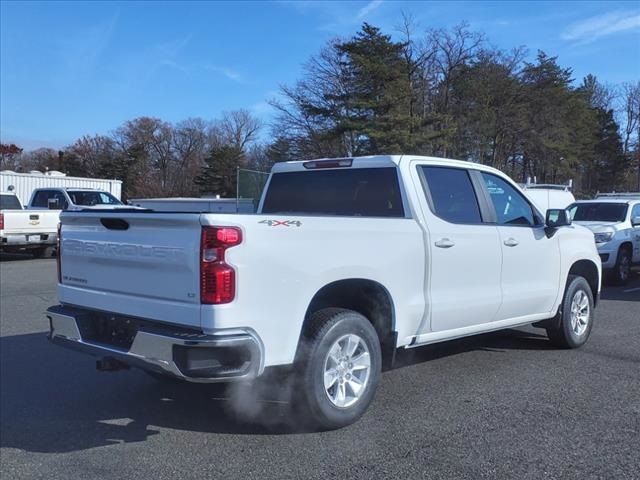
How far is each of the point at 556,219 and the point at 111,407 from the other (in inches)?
184

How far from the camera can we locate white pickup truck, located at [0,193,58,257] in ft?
58.0

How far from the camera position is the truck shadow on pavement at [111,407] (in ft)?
15.0

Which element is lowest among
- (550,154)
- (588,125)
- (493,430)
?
(493,430)

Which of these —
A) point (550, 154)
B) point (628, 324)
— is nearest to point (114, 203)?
point (628, 324)

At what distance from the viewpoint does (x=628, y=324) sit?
8.71 m

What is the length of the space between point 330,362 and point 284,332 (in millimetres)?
554

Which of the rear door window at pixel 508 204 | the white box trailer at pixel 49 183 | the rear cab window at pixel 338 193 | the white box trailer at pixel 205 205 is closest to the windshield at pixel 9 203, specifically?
the white box trailer at pixel 205 205

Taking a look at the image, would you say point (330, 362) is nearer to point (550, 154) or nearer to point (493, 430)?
point (493, 430)

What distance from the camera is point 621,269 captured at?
13.3 metres

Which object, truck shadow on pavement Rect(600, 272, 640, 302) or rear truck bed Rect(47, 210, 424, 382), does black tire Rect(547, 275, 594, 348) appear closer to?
rear truck bed Rect(47, 210, 424, 382)

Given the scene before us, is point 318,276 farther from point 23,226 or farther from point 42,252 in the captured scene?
point 42,252

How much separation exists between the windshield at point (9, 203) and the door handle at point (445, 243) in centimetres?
1727

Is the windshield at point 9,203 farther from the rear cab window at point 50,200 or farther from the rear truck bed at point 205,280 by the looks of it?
the rear truck bed at point 205,280

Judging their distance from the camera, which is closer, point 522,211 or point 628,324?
point 522,211
